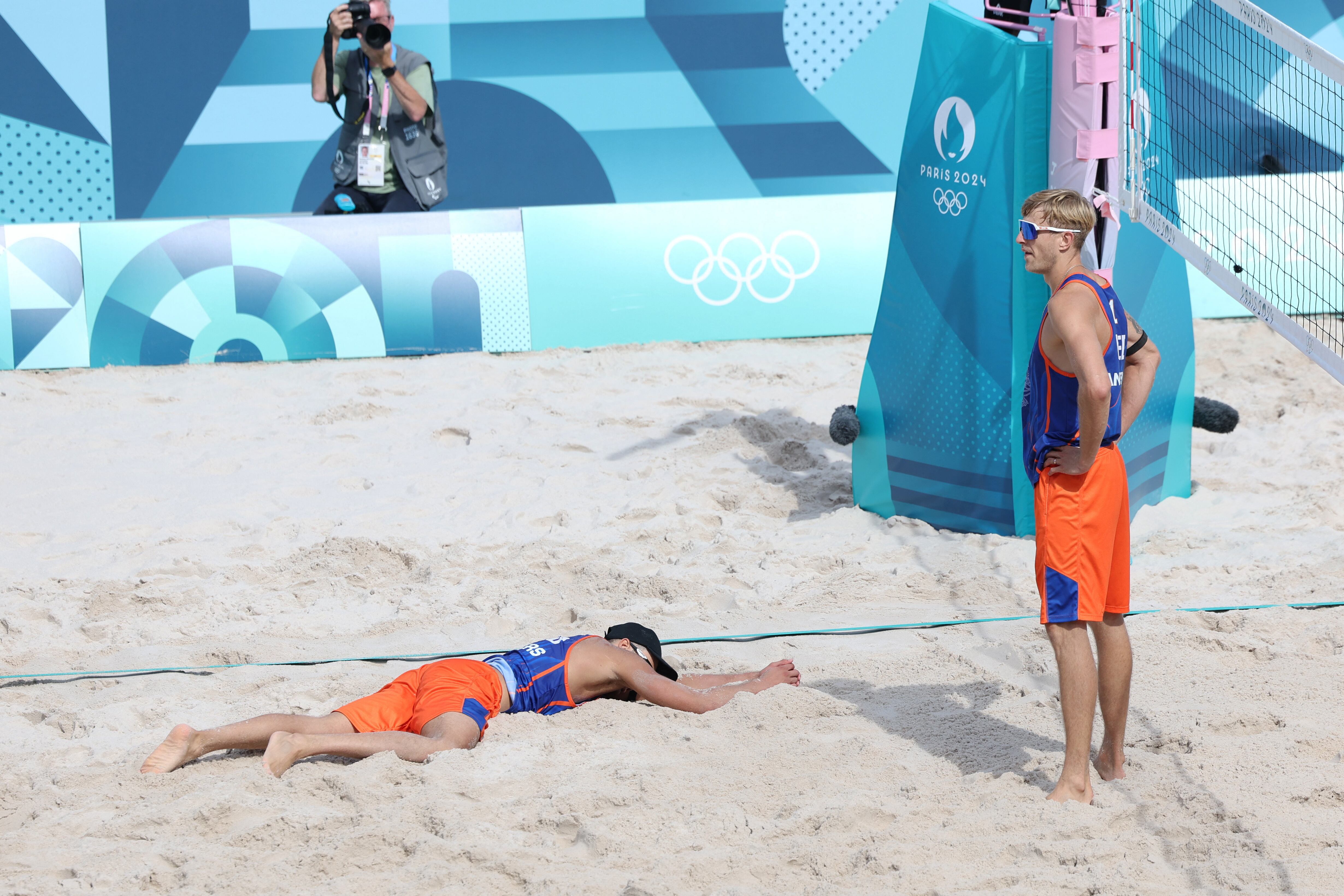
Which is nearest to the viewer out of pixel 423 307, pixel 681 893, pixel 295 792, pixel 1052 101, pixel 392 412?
pixel 681 893

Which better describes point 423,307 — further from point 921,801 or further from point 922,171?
point 921,801

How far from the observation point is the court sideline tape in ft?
12.9

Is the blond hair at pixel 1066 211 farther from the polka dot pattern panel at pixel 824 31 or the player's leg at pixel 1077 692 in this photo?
the polka dot pattern panel at pixel 824 31

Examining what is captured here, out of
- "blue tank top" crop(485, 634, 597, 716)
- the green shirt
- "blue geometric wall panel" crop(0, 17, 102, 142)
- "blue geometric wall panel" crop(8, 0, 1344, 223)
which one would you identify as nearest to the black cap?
"blue tank top" crop(485, 634, 597, 716)

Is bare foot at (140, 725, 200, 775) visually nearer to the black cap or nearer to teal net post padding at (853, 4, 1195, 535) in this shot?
the black cap

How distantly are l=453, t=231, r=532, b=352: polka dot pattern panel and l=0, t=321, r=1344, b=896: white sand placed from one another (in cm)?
30

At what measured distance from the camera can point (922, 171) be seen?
16.5 feet

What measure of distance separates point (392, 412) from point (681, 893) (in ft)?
15.3

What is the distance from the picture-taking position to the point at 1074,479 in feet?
9.31

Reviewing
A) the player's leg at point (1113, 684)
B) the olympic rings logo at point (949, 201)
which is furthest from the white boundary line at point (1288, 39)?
the player's leg at point (1113, 684)

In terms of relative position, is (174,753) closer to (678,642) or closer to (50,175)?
(678,642)

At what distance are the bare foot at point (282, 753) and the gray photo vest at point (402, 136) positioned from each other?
217 inches

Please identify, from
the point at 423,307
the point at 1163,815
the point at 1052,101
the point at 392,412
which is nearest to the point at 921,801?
the point at 1163,815

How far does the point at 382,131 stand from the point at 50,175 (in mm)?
4243
